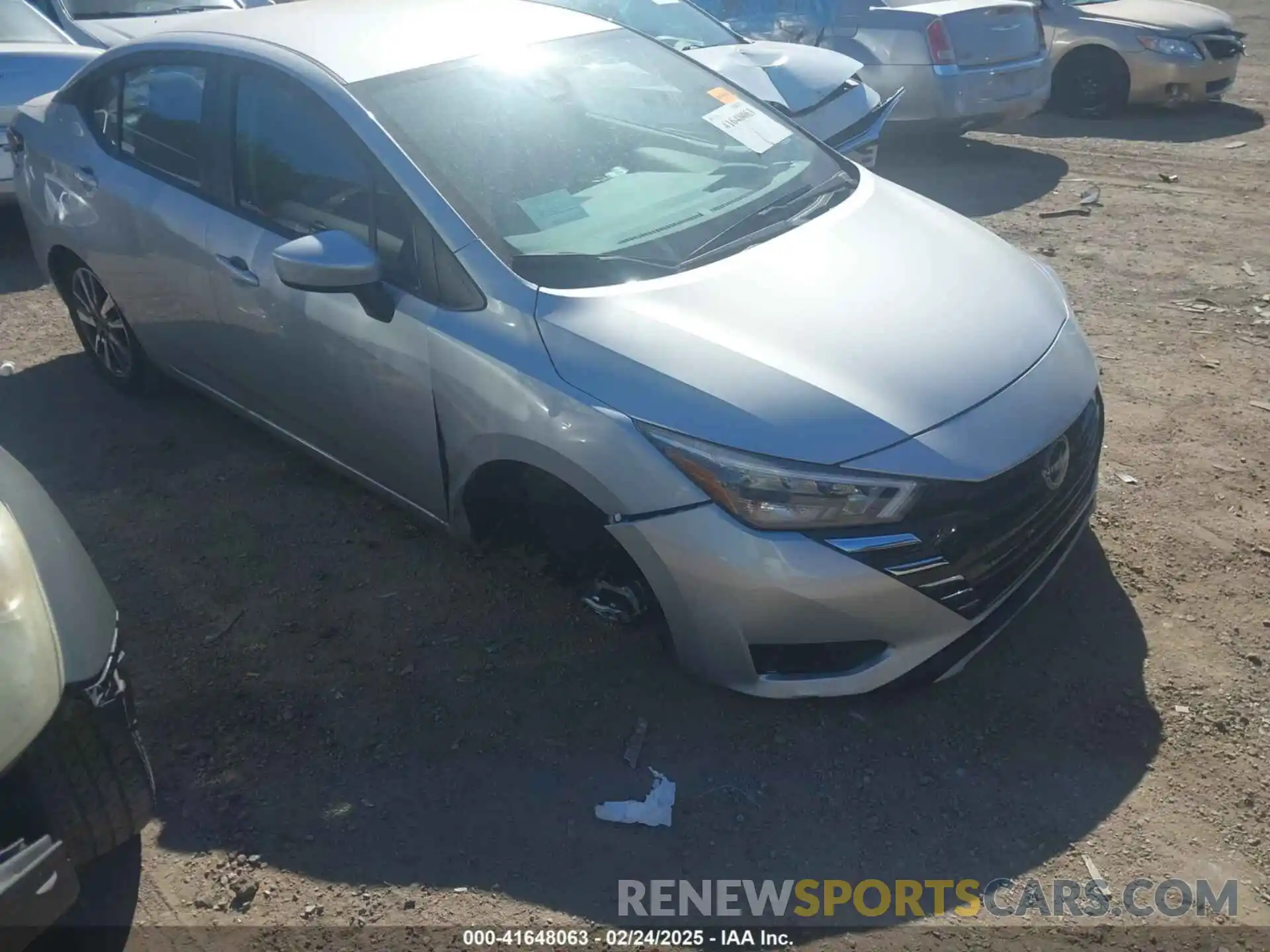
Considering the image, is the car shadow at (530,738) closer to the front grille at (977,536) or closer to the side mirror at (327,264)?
the front grille at (977,536)

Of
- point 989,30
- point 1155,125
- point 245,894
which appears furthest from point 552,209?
point 1155,125

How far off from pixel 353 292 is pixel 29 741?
5.26ft

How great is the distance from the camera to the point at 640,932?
258 cm

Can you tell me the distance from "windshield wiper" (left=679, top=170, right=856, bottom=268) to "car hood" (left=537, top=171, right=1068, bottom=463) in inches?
3.1

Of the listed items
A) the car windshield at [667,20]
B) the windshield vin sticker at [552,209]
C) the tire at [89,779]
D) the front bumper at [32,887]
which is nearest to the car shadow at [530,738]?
the tire at [89,779]

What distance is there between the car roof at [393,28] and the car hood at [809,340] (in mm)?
1118

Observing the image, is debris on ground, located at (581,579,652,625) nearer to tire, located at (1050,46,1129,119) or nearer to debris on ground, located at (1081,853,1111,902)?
debris on ground, located at (1081,853,1111,902)

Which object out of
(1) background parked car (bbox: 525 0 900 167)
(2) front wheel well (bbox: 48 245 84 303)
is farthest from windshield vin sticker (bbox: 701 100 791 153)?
(2) front wheel well (bbox: 48 245 84 303)

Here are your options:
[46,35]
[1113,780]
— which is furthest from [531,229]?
[46,35]

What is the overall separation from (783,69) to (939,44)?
185 centimetres

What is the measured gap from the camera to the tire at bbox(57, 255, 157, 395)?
4848 mm

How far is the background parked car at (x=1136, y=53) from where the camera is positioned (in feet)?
30.1

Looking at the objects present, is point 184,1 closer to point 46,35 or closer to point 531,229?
point 46,35

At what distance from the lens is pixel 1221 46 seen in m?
9.19
